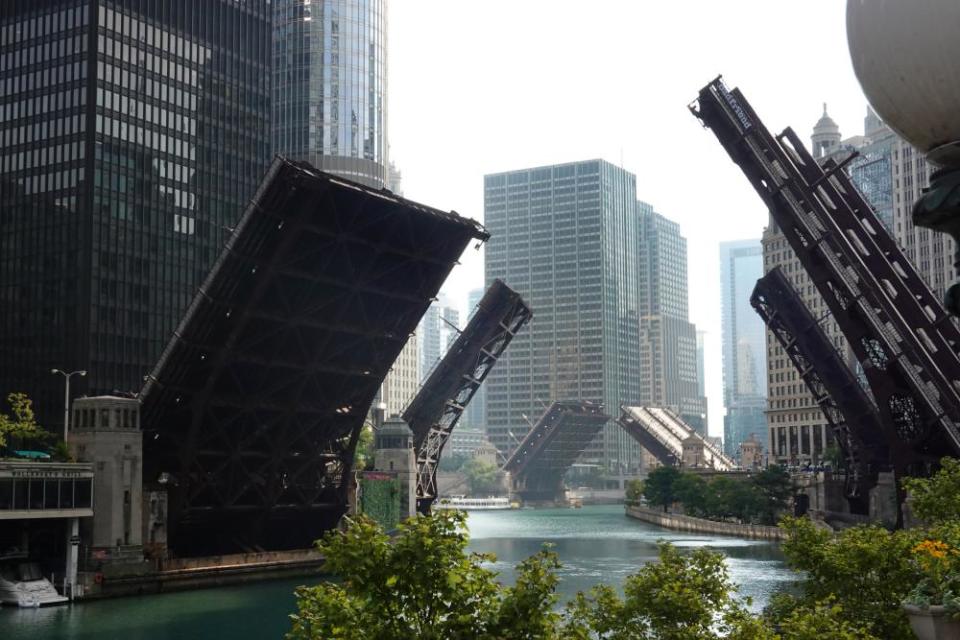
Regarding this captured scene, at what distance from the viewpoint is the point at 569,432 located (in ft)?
575

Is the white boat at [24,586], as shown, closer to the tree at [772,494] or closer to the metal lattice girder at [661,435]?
the tree at [772,494]

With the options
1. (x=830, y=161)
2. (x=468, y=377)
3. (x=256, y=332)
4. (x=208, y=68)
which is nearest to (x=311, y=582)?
(x=256, y=332)

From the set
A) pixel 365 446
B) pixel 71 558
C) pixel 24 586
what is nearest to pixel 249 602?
pixel 71 558

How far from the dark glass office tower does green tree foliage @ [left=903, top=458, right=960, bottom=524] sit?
62429 millimetres

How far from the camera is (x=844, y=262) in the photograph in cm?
5706

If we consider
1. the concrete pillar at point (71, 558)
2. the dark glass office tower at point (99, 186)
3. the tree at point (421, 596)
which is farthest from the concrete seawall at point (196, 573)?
the tree at point (421, 596)

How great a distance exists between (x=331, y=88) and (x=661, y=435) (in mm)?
63949

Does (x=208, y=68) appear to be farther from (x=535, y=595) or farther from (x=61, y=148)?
(x=535, y=595)

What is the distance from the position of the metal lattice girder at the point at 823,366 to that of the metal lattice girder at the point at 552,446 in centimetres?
8989

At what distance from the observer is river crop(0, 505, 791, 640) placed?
43281 mm

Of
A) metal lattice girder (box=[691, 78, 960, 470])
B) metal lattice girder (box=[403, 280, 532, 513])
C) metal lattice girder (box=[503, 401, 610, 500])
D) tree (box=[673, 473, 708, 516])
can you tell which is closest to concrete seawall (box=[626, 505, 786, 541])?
tree (box=[673, 473, 708, 516])

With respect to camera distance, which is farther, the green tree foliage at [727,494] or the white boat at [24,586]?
the green tree foliage at [727,494]

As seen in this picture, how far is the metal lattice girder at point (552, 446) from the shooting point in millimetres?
168875

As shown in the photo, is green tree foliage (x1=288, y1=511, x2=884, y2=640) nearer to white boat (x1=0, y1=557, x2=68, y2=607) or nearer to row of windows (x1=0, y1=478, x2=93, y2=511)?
row of windows (x1=0, y1=478, x2=93, y2=511)
